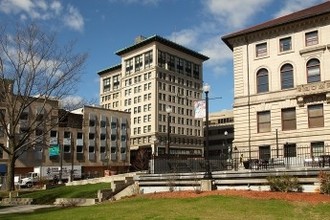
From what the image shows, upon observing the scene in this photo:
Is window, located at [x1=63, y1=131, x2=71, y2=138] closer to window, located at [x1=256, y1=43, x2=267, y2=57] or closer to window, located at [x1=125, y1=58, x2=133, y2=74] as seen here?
window, located at [x1=125, y1=58, x2=133, y2=74]

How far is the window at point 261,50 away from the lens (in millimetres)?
43281

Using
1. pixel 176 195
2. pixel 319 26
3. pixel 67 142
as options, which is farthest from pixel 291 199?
pixel 67 142

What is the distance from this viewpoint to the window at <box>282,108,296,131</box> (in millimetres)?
39938

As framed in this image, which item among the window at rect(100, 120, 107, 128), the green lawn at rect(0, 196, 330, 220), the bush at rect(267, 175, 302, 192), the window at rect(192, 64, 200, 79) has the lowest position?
the green lawn at rect(0, 196, 330, 220)

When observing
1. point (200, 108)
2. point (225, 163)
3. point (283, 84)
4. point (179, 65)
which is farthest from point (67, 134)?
point (200, 108)

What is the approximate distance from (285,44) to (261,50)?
256 cm

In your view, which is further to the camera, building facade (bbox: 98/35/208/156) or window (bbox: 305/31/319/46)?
building facade (bbox: 98/35/208/156)

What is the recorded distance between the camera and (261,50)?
43.6m

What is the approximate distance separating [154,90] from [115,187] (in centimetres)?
9455

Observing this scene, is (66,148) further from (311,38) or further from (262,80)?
(311,38)

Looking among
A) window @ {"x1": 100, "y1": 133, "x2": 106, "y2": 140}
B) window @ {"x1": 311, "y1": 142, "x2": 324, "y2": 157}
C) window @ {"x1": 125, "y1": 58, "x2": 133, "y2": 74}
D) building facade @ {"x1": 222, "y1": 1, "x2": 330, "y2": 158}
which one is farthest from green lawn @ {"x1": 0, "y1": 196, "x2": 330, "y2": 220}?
window @ {"x1": 125, "y1": 58, "x2": 133, "y2": 74}

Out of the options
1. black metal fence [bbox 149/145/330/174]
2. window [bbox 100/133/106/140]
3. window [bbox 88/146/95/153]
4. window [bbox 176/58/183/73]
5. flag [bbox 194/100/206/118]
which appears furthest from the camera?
window [bbox 176/58/183/73]

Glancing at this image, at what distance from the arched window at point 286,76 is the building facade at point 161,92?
7398cm

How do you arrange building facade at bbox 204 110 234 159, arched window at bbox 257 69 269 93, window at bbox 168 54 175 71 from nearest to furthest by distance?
arched window at bbox 257 69 269 93 → window at bbox 168 54 175 71 → building facade at bbox 204 110 234 159
